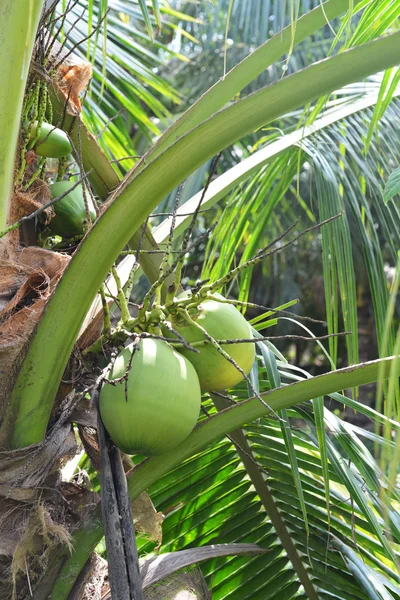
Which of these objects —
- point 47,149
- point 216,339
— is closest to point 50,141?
point 47,149

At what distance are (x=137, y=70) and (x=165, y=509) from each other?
134cm

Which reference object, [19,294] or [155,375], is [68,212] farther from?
[155,375]

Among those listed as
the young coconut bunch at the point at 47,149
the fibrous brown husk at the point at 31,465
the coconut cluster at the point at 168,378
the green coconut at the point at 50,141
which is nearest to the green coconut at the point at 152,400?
the coconut cluster at the point at 168,378

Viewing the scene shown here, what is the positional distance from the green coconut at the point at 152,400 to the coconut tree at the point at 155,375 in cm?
2

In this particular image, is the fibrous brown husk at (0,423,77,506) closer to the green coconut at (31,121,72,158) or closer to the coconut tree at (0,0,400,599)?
the coconut tree at (0,0,400,599)

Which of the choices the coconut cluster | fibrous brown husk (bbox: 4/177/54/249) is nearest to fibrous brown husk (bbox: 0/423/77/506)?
the coconut cluster

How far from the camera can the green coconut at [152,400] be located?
2.74ft

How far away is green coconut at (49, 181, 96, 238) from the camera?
115cm

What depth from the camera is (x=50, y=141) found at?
110 cm

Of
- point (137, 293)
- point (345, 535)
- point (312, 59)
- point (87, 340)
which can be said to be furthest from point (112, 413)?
point (312, 59)

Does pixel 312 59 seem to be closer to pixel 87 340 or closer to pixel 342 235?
pixel 342 235

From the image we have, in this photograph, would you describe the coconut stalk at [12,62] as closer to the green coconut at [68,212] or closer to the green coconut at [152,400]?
the green coconut at [68,212]

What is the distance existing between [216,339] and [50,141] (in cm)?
45

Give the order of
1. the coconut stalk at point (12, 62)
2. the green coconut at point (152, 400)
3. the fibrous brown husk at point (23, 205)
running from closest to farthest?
1. the green coconut at point (152, 400)
2. the coconut stalk at point (12, 62)
3. the fibrous brown husk at point (23, 205)
